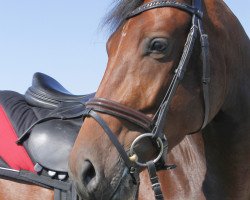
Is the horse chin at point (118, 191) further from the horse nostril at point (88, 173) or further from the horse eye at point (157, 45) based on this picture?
the horse eye at point (157, 45)

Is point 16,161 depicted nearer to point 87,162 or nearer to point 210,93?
point 87,162

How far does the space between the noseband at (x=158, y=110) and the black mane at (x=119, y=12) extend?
62 millimetres

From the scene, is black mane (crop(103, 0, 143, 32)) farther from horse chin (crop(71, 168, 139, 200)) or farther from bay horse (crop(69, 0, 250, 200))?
horse chin (crop(71, 168, 139, 200))

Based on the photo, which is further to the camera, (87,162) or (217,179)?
(217,179)

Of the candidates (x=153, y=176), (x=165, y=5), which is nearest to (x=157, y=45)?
(x=165, y=5)

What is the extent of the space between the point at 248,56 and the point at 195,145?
718 millimetres

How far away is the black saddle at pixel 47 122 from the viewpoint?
3551 millimetres

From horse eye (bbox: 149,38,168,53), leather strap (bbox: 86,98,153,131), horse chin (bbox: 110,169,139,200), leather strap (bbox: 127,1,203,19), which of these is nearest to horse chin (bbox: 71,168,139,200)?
horse chin (bbox: 110,169,139,200)

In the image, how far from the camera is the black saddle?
3.55m

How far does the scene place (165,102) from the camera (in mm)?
2840

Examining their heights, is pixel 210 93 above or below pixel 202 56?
below

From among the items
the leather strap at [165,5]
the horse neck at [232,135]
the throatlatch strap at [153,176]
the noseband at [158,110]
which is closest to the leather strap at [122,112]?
the noseband at [158,110]

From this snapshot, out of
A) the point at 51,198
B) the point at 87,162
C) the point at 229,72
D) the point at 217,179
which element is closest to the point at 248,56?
the point at 229,72

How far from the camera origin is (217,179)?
135 inches
